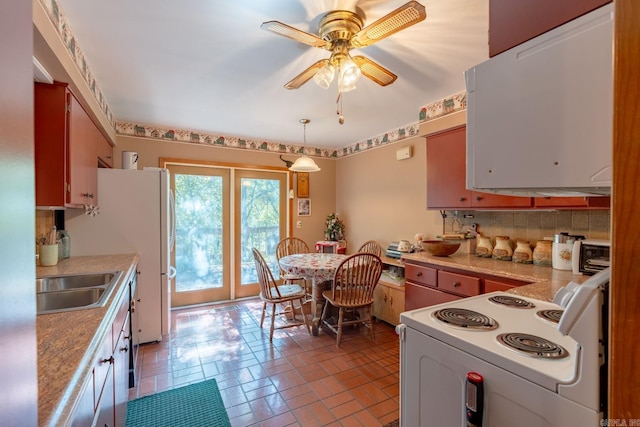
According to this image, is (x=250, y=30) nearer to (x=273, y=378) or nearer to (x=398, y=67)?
(x=398, y=67)

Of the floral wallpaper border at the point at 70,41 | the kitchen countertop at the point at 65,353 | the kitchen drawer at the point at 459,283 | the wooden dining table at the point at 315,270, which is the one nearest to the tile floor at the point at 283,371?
the wooden dining table at the point at 315,270

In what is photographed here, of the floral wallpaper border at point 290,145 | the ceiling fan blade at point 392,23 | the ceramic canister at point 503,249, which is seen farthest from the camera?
the floral wallpaper border at point 290,145

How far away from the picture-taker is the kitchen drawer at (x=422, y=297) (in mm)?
2461

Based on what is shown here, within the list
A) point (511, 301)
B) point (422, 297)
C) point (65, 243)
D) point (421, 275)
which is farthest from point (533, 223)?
point (65, 243)

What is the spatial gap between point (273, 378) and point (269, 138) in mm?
3181

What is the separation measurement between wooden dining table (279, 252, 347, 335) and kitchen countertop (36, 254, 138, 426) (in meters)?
1.61

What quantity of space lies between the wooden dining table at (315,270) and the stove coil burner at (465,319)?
67.6 inches

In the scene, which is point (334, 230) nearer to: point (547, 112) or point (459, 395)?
point (459, 395)

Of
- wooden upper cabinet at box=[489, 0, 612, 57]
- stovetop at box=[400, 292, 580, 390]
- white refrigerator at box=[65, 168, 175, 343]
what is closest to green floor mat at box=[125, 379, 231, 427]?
white refrigerator at box=[65, 168, 175, 343]

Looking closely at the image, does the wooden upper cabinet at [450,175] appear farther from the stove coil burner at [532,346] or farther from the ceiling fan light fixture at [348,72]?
the stove coil burner at [532,346]

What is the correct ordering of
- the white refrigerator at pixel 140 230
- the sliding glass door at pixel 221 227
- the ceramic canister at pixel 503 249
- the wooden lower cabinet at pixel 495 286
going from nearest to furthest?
1. the wooden lower cabinet at pixel 495 286
2. the ceramic canister at pixel 503 249
3. the white refrigerator at pixel 140 230
4. the sliding glass door at pixel 221 227

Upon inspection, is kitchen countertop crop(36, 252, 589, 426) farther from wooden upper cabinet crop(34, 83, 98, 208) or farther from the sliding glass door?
the sliding glass door

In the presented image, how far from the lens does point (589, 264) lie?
1.92 meters

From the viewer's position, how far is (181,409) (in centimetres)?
196
